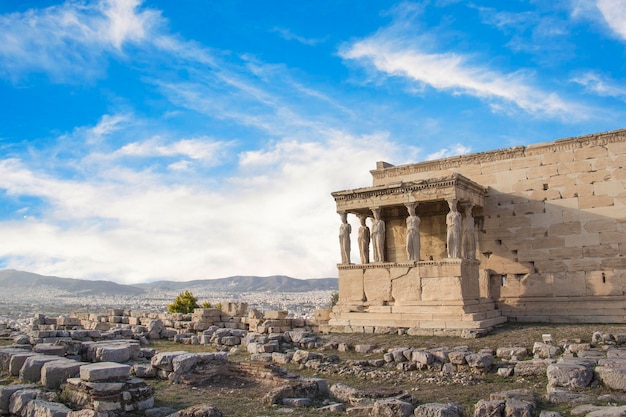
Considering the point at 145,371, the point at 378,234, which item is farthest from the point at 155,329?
the point at 145,371

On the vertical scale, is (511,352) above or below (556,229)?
below

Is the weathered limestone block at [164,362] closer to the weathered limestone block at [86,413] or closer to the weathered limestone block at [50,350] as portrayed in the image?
the weathered limestone block at [50,350]

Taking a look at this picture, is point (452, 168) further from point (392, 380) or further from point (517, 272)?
point (392, 380)

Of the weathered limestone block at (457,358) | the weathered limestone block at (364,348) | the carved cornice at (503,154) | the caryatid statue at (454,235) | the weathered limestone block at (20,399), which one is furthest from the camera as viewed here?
the carved cornice at (503,154)

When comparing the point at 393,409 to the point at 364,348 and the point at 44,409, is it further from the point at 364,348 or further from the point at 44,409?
the point at 364,348

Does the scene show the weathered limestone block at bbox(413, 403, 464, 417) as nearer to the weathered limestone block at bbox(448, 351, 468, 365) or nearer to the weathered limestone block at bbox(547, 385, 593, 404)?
the weathered limestone block at bbox(547, 385, 593, 404)

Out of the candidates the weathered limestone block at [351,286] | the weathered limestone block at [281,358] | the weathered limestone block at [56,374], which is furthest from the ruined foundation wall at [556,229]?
the weathered limestone block at [56,374]

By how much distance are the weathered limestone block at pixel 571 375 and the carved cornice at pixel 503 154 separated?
10.8m

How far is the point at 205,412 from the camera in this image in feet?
24.9

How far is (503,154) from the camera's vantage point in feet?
64.1

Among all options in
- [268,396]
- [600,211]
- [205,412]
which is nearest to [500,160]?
[600,211]

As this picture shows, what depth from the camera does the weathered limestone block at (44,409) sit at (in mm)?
7668

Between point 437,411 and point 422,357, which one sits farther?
point 422,357

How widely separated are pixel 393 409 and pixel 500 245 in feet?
41.3
